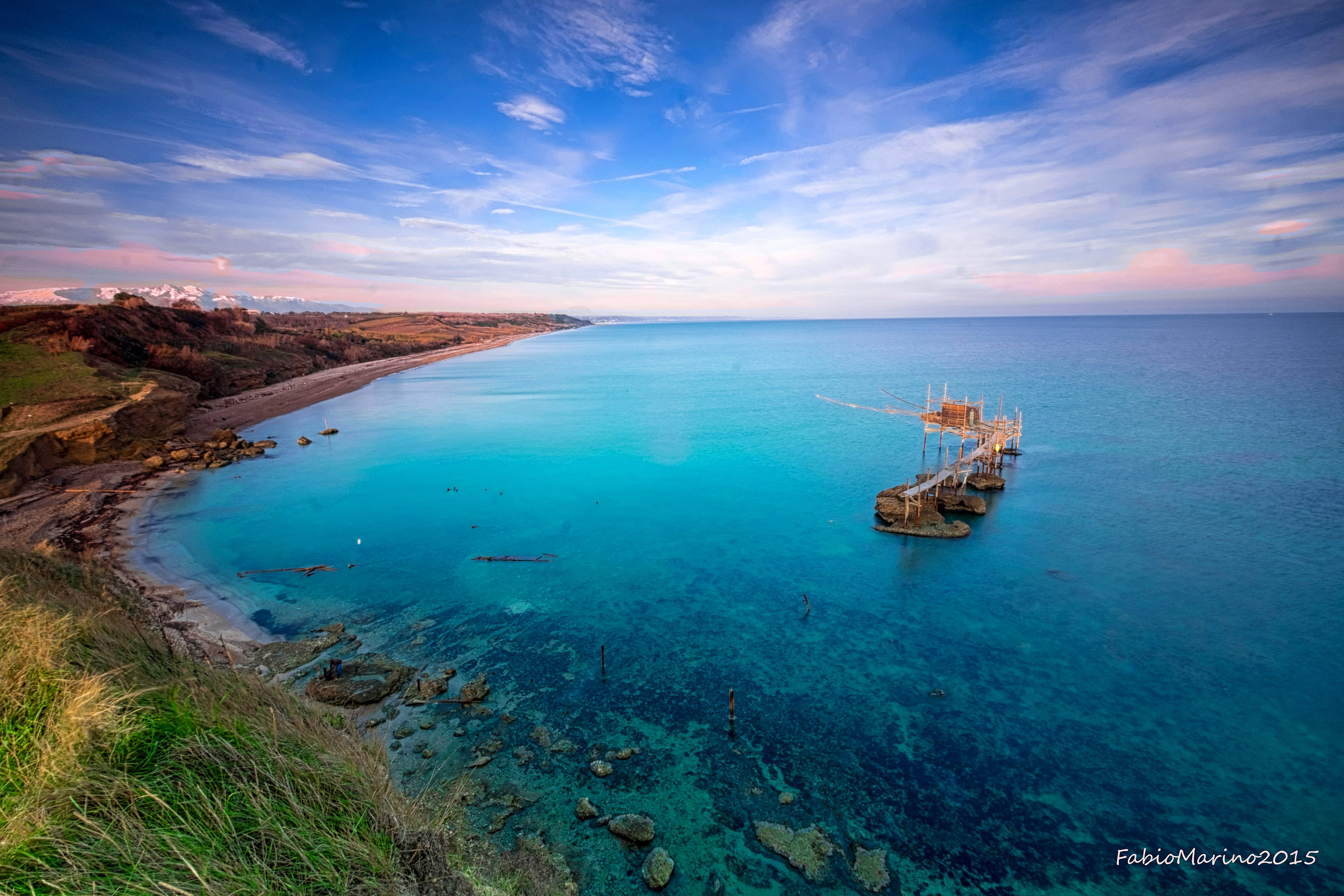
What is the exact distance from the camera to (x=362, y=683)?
15.7m

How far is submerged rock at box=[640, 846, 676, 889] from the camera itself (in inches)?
425

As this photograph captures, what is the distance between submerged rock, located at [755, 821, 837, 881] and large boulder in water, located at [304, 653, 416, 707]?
1068 cm

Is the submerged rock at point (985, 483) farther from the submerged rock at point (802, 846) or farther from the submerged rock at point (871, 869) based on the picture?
the submerged rock at point (802, 846)

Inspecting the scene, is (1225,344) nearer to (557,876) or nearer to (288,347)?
(557,876)

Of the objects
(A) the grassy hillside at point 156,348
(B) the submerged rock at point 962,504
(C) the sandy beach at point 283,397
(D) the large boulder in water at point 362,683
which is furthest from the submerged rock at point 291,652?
(C) the sandy beach at point 283,397

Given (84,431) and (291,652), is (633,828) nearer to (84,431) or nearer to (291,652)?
(291,652)

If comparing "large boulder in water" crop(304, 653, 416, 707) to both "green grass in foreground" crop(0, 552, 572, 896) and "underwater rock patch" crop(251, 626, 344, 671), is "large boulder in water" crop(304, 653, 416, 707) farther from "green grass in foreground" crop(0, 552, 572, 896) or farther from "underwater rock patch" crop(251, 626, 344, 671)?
"green grass in foreground" crop(0, 552, 572, 896)

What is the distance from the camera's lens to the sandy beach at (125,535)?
1800 cm

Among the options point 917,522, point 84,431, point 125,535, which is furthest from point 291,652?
point 84,431

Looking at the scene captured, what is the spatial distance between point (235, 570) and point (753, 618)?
21.8 meters

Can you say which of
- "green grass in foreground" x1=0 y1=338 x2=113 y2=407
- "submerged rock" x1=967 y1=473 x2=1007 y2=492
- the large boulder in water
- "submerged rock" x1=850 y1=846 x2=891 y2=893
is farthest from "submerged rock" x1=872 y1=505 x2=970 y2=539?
"green grass in foreground" x1=0 y1=338 x2=113 y2=407

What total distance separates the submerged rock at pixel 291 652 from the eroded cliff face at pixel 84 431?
25.1 meters

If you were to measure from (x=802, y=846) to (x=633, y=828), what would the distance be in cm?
354

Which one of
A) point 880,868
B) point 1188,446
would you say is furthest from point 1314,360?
point 880,868
